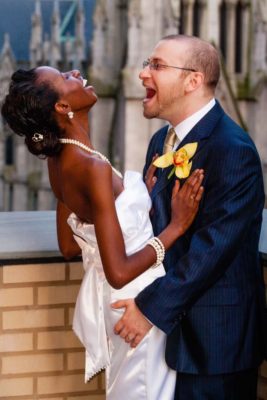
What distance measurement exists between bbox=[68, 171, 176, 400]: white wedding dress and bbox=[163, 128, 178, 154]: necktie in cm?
19

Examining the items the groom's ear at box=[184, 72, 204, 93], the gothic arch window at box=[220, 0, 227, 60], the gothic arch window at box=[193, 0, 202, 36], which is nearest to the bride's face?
the groom's ear at box=[184, 72, 204, 93]

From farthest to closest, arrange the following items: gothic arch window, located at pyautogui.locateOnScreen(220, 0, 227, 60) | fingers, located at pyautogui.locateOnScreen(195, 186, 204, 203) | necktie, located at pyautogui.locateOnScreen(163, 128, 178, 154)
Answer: gothic arch window, located at pyautogui.locateOnScreen(220, 0, 227, 60) < necktie, located at pyautogui.locateOnScreen(163, 128, 178, 154) < fingers, located at pyautogui.locateOnScreen(195, 186, 204, 203)

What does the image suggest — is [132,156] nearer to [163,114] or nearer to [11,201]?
[11,201]

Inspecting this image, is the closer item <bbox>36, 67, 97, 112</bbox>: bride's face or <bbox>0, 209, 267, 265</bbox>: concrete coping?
<bbox>36, 67, 97, 112</bbox>: bride's face

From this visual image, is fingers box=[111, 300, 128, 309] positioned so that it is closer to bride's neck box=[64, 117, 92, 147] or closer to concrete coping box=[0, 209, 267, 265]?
bride's neck box=[64, 117, 92, 147]

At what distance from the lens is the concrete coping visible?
372cm

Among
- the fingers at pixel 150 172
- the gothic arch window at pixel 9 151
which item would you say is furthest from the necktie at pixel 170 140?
the gothic arch window at pixel 9 151

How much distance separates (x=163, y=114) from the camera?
3215 millimetres

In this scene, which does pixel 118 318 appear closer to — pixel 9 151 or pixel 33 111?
pixel 33 111

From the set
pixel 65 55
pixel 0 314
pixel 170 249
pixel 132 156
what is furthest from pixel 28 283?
pixel 65 55

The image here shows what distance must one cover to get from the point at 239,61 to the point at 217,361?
32878mm

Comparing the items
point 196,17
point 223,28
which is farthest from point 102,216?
point 223,28

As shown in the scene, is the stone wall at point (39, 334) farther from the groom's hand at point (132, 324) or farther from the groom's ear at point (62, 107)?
the groom's ear at point (62, 107)

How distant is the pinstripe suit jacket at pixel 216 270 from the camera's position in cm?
300
